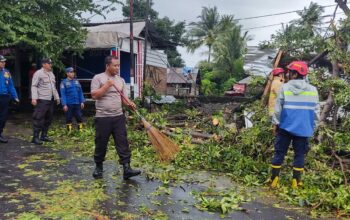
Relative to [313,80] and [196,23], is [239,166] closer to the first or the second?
[313,80]

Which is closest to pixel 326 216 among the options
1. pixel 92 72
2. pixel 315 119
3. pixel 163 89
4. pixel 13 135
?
pixel 315 119

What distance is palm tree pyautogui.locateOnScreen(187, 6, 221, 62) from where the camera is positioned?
4606 centimetres

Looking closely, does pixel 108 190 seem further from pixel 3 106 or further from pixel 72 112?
pixel 72 112

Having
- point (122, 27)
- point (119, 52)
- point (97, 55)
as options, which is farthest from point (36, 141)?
point (122, 27)

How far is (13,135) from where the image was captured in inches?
378

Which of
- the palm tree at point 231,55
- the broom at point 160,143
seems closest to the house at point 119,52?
the broom at point 160,143

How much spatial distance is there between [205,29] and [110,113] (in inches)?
1730

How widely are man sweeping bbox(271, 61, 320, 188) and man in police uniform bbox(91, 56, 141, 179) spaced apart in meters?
2.19

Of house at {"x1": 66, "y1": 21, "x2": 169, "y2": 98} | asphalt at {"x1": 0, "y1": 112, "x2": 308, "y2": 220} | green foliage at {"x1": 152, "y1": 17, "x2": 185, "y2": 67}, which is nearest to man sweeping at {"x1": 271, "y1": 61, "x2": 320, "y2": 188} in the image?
asphalt at {"x1": 0, "y1": 112, "x2": 308, "y2": 220}

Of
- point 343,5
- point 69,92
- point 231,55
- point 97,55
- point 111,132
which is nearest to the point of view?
point 111,132

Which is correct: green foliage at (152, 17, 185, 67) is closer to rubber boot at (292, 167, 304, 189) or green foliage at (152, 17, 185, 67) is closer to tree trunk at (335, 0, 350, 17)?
tree trunk at (335, 0, 350, 17)

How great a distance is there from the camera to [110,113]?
217 inches

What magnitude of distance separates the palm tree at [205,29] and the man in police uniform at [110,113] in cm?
4067

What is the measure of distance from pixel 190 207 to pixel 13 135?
6.55 meters
